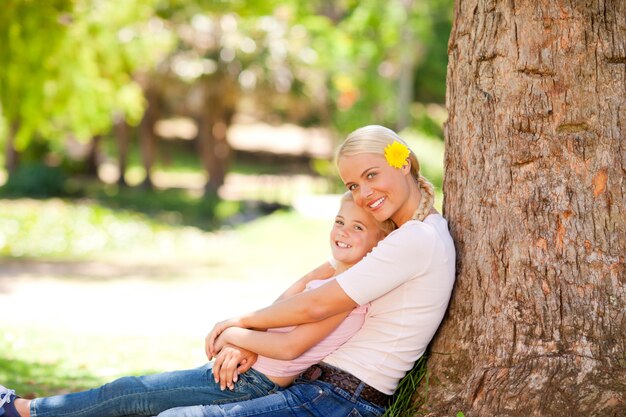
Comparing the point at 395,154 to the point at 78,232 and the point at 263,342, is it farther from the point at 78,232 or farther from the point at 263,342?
the point at 78,232

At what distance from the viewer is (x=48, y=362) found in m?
6.64

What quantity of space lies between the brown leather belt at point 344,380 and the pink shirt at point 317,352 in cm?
4

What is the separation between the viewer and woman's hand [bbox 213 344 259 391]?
3.63 meters

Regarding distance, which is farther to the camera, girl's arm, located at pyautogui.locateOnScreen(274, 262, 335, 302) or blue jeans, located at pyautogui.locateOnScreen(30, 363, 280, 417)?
girl's arm, located at pyautogui.locateOnScreen(274, 262, 335, 302)

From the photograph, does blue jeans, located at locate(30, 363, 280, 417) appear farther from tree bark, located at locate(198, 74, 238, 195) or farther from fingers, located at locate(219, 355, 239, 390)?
tree bark, located at locate(198, 74, 238, 195)

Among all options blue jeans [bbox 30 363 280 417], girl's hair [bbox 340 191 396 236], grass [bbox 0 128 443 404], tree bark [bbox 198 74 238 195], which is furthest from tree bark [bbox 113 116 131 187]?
girl's hair [bbox 340 191 396 236]

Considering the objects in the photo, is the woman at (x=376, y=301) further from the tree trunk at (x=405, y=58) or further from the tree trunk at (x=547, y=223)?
the tree trunk at (x=405, y=58)

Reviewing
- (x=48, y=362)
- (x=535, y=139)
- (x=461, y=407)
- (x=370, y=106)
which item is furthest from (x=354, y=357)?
(x=370, y=106)

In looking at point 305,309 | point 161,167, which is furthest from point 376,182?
point 161,167

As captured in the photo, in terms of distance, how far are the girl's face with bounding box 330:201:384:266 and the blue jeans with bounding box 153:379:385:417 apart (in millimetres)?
544

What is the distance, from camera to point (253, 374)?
12.1ft

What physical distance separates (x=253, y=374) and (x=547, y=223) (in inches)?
52.0

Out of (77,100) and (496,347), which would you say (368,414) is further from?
(77,100)

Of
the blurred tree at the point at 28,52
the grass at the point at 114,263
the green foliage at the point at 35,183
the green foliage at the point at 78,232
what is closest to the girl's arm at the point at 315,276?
the grass at the point at 114,263
